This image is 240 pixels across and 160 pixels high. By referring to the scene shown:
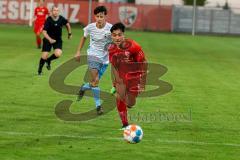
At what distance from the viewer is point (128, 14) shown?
6900cm

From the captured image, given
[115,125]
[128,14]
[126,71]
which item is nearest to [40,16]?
[115,125]

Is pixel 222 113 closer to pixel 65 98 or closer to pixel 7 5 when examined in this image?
pixel 65 98

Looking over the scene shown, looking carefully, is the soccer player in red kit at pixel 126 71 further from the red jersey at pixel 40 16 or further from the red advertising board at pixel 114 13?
the red advertising board at pixel 114 13

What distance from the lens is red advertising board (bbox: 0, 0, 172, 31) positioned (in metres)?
68.1

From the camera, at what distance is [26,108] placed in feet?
47.5

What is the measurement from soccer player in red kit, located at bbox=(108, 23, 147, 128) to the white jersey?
2.24m

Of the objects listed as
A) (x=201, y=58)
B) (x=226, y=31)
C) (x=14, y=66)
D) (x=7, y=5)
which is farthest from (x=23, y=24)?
(x=14, y=66)

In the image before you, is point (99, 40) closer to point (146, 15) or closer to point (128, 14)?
point (128, 14)

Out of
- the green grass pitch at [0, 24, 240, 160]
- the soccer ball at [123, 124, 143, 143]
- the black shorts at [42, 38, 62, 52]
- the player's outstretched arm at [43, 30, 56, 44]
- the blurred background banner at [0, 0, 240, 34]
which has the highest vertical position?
the player's outstretched arm at [43, 30, 56, 44]

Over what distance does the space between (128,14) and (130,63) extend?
57406 mm

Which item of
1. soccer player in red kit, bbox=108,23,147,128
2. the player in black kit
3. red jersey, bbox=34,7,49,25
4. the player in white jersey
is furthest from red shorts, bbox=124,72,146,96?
red jersey, bbox=34,7,49,25

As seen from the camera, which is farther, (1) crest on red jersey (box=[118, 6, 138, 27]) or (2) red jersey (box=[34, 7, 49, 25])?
(1) crest on red jersey (box=[118, 6, 138, 27])

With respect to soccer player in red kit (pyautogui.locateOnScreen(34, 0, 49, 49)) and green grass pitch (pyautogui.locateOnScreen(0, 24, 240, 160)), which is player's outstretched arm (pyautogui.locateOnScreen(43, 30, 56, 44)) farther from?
soccer player in red kit (pyautogui.locateOnScreen(34, 0, 49, 49))

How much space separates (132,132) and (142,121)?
8.98 ft
